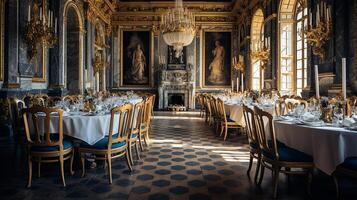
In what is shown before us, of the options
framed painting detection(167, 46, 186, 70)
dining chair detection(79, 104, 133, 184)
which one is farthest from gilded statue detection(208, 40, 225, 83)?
dining chair detection(79, 104, 133, 184)

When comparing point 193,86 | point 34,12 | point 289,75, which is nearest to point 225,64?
point 193,86

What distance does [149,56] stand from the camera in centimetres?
1527

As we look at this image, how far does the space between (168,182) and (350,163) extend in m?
2.12

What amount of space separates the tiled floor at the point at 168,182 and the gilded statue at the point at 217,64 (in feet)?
34.1

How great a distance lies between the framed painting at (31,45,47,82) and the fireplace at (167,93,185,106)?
7.62 metres

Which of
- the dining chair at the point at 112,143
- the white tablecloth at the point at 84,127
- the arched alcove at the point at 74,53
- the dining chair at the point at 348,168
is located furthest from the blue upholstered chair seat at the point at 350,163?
the arched alcove at the point at 74,53

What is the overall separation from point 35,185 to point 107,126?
119cm

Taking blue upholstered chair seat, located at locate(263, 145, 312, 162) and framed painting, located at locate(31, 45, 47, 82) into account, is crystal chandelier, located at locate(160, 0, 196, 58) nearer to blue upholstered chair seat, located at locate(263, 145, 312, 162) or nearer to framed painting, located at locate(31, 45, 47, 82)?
framed painting, located at locate(31, 45, 47, 82)

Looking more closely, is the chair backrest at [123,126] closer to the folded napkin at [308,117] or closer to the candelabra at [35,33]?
the folded napkin at [308,117]

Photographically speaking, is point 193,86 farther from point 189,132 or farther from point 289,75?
point 189,132

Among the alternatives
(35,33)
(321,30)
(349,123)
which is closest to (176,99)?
(35,33)

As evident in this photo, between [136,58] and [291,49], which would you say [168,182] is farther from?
[136,58]

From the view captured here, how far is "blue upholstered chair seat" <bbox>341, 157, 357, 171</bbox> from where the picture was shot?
8.66 ft

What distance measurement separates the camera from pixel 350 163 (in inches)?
105
